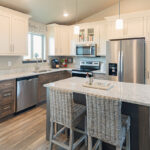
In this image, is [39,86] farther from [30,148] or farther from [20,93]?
[30,148]

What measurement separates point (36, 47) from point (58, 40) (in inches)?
30.6

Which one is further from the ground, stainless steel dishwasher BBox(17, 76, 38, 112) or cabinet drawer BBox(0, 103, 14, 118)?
stainless steel dishwasher BBox(17, 76, 38, 112)

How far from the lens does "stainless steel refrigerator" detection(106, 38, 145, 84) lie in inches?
129

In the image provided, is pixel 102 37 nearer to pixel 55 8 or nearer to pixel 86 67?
pixel 86 67

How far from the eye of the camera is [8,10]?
124 inches

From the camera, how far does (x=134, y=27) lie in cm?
359

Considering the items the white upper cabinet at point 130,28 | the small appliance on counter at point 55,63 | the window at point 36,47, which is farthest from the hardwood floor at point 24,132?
the white upper cabinet at point 130,28

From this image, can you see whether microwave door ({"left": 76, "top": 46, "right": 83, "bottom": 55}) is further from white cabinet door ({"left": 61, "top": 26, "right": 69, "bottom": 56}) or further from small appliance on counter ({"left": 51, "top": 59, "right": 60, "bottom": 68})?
small appliance on counter ({"left": 51, "top": 59, "right": 60, "bottom": 68})

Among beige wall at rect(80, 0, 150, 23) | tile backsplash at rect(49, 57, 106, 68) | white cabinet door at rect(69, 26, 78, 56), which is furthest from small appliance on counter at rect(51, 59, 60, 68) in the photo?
beige wall at rect(80, 0, 150, 23)

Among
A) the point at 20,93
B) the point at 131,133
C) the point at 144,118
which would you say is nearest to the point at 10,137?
the point at 20,93

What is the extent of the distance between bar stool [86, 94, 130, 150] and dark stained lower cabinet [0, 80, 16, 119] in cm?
210

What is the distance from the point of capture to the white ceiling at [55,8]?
133 inches

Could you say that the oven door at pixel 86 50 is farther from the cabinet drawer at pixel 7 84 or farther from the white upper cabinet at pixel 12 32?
the cabinet drawer at pixel 7 84

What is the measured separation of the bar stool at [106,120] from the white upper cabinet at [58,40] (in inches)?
138
